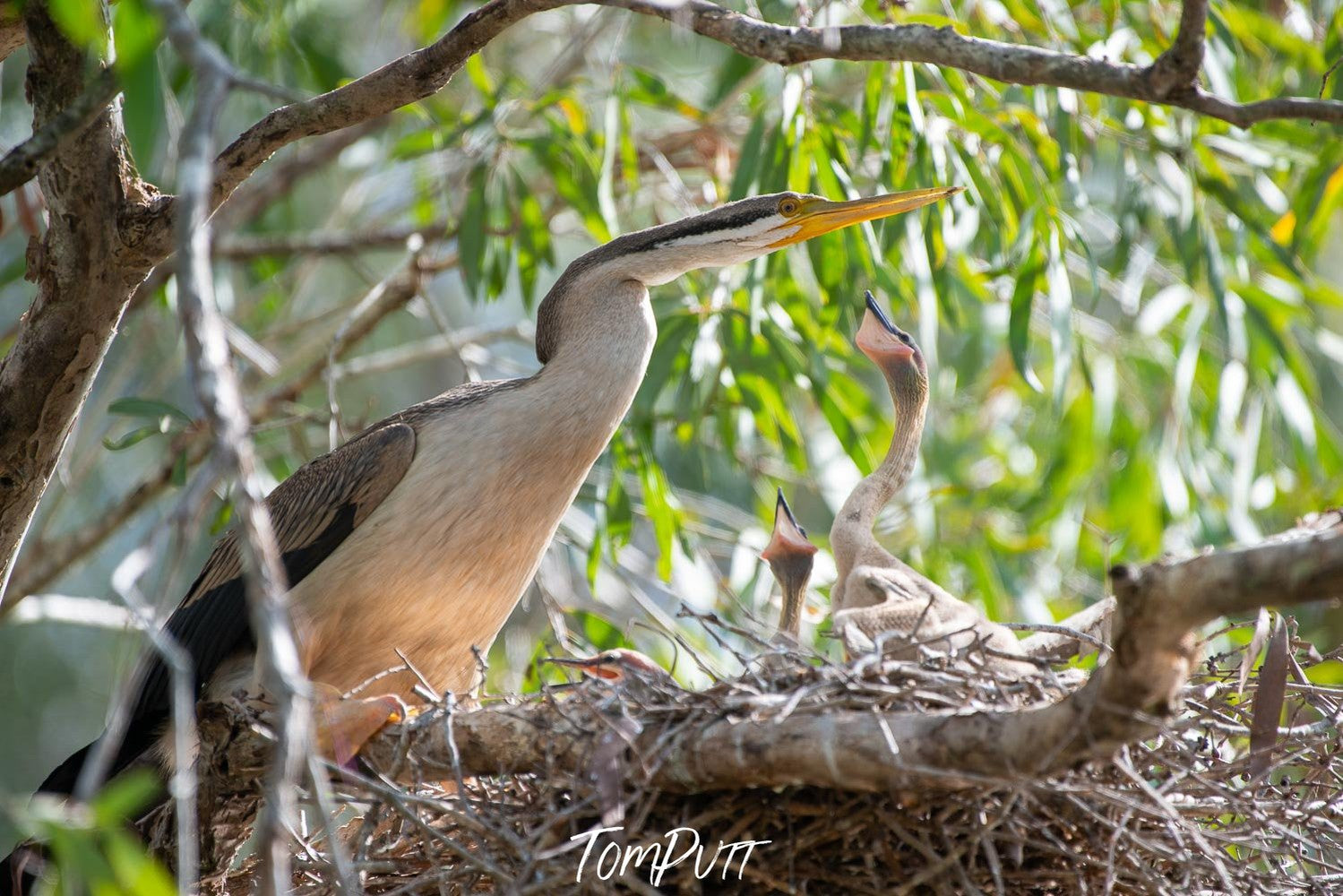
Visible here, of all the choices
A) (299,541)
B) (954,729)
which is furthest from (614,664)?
(954,729)

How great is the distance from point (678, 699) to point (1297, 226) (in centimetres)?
379

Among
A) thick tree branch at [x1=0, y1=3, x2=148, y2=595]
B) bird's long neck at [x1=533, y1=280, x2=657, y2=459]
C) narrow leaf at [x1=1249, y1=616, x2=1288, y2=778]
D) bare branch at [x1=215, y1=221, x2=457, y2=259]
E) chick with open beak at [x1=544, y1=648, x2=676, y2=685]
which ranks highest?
thick tree branch at [x1=0, y1=3, x2=148, y2=595]

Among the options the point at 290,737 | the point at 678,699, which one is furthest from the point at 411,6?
the point at 290,737

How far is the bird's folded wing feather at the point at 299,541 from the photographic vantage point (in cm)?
394

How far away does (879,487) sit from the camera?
4.46m

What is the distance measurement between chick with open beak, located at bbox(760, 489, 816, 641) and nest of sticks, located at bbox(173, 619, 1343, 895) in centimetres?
81

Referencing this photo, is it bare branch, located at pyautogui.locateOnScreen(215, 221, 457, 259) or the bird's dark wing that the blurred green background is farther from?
the bird's dark wing

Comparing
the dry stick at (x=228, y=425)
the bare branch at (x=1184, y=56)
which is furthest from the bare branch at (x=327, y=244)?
the dry stick at (x=228, y=425)

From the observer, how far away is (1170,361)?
7.63m

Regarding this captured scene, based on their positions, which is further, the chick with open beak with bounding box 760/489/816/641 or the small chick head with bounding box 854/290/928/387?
the small chick head with bounding box 854/290/928/387

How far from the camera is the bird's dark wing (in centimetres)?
393

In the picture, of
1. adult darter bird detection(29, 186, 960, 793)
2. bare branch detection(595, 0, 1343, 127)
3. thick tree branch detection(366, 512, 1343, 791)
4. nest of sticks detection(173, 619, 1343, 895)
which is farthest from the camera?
adult darter bird detection(29, 186, 960, 793)

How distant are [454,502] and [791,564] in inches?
39.9

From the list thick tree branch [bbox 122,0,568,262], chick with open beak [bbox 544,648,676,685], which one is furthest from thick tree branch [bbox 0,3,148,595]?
chick with open beak [bbox 544,648,676,685]
